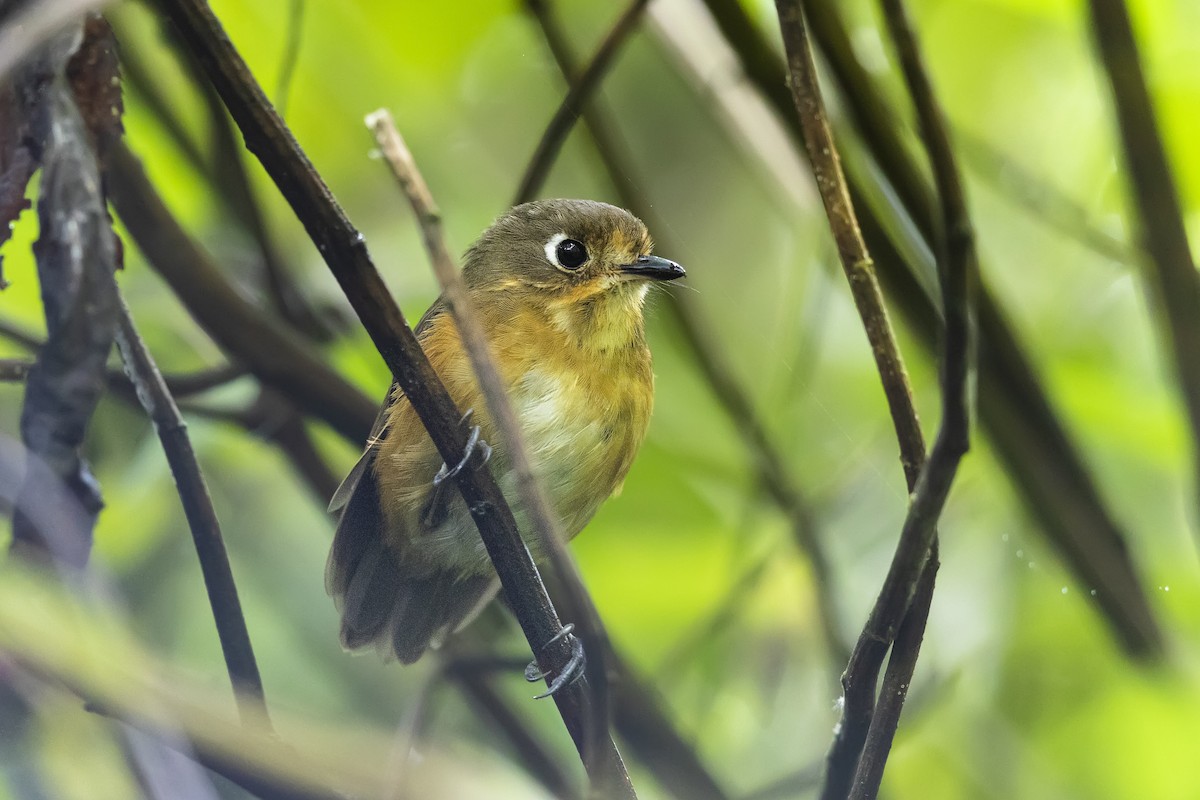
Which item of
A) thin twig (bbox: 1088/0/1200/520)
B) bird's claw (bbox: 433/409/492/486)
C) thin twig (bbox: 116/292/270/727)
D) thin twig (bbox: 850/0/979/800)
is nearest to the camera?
thin twig (bbox: 850/0/979/800)

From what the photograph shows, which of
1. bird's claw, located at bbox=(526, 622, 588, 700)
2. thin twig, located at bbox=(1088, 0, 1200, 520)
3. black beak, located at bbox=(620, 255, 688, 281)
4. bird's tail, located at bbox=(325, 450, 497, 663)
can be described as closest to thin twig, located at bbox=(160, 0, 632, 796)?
bird's claw, located at bbox=(526, 622, 588, 700)

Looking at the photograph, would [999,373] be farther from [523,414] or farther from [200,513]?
[200,513]

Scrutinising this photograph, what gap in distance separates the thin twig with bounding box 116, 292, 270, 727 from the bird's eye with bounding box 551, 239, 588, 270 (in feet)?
2.16

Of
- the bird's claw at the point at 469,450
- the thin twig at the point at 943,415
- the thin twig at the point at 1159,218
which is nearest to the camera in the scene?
the thin twig at the point at 943,415

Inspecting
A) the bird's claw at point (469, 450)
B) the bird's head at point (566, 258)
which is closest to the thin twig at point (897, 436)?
the bird's claw at point (469, 450)

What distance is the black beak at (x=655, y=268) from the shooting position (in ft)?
5.65

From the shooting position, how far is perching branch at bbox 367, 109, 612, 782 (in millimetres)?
992

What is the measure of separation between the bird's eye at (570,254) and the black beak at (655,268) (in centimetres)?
8

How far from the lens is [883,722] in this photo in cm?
108

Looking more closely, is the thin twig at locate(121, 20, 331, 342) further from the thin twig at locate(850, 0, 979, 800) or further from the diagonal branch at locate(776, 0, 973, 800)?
the thin twig at locate(850, 0, 979, 800)

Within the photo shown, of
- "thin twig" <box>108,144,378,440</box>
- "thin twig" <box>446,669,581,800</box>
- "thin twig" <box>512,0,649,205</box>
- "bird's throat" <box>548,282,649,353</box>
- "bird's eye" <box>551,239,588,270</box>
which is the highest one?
"thin twig" <box>512,0,649,205</box>

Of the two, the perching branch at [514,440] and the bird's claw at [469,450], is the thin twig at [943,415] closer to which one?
the perching branch at [514,440]

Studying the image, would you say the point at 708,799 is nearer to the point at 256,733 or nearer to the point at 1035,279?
the point at 256,733

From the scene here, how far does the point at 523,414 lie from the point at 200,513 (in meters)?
0.47
